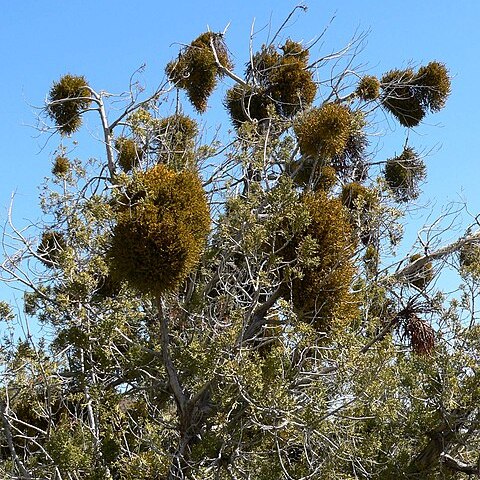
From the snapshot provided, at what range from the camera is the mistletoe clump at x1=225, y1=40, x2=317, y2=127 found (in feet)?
29.0

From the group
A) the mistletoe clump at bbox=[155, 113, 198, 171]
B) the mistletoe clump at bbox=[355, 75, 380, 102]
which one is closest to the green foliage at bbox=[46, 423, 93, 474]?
the mistletoe clump at bbox=[155, 113, 198, 171]

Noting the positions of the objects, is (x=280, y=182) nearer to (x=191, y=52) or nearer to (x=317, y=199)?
(x=317, y=199)

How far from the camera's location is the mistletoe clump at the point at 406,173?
9.80 m

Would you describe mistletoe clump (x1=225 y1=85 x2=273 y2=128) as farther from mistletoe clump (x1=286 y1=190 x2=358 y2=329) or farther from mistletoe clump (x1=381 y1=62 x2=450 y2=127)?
mistletoe clump (x1=286 y1=190 x2=358 y2=329)

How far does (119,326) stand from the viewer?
659 centimetres

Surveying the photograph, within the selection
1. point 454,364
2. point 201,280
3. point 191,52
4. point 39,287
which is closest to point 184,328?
point 201,280

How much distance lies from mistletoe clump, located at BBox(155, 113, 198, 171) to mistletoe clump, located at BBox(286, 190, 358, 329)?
1.73 metres

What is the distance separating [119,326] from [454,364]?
2970 mm

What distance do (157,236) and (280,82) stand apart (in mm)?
4247

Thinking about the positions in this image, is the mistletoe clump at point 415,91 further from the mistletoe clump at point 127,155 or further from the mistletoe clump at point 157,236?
the mistletoe clump at point 157,236

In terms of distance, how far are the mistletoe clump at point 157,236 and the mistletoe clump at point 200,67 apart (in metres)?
3.80

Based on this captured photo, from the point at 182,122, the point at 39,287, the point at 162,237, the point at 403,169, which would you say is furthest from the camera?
the point at 403,169

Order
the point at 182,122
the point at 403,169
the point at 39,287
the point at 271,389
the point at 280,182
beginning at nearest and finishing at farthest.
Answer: the point at 271,389 → the point at 280,182 → the point at 39,287 → the point at 182,122 → the point at 403,169

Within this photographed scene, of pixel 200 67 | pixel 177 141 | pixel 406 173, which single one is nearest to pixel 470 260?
pixel 406 173
